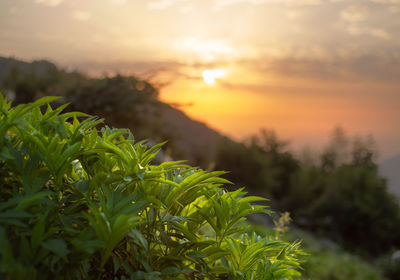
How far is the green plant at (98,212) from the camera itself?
127 cm

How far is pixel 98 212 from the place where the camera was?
1303 mm

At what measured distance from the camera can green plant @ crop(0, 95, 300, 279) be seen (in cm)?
127

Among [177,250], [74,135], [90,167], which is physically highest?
[74,135]

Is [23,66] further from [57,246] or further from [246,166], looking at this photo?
[57,246]

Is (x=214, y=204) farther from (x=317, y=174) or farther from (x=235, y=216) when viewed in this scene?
(x=317, y=174)

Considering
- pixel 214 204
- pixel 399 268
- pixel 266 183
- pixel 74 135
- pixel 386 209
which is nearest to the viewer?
pixel 74 135

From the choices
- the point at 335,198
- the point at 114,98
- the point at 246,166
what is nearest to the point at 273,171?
the point at 246,166

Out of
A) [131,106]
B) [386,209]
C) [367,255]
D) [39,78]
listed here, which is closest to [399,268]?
A: [367,255]

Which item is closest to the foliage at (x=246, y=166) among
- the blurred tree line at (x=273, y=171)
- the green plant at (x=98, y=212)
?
the blurred tree line at (x=273, y=171)

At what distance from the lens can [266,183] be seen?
2548 centimetres

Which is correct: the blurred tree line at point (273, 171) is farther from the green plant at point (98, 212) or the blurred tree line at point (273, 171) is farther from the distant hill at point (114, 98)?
the green plant at point (98, 212)

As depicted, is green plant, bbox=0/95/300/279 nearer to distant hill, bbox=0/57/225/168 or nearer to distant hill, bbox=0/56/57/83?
distant hill, bbox=0/57/225/168

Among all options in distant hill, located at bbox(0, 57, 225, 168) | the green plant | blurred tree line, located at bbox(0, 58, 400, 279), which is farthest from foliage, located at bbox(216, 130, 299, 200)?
the green plant

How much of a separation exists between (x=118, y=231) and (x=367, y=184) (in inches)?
863
